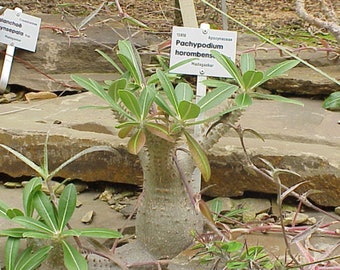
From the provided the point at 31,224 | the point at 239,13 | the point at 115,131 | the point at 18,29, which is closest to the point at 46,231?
the point at 31,224

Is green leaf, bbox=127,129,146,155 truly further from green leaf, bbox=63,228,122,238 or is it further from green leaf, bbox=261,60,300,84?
green leaf, bbox=261,60,300,84

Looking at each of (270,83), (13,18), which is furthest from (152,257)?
(13,18)

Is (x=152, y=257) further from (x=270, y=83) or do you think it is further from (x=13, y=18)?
(x=13, y=18)

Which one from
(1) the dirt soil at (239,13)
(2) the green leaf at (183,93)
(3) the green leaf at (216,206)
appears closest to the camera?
(2) the green leaf at (183,93)

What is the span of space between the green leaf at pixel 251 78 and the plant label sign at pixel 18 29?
1.48 m

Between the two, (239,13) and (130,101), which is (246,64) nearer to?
(130,101)

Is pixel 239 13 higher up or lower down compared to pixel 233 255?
higher up

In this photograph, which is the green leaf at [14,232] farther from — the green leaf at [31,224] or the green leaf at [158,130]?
the green leaf at [158,130]

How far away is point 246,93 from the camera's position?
150 centimetres

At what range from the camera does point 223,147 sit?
75.7 inches

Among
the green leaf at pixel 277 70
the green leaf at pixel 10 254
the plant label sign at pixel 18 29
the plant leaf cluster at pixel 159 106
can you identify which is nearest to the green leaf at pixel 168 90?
the plant leaf cluster at pixel 159 106

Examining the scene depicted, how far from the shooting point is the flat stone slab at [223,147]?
1860 mm

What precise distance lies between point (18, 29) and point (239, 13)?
1699 millimetres

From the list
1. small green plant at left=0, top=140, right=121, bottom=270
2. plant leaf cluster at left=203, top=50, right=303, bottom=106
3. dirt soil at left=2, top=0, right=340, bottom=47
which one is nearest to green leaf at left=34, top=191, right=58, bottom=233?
small green plant at left=0, top=140, right=121, bottom=270
